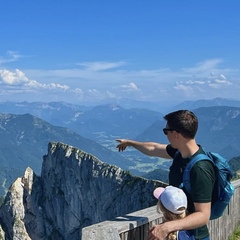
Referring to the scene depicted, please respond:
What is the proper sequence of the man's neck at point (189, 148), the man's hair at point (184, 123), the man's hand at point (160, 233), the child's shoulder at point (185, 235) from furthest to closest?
the man's neck at point (189, 148) < the man's hair at point (184, 123) < the child's shoulder at point (185, 235) < the man's hand at point (160, 233)

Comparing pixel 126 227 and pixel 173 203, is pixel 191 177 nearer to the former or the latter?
pixel 173 203

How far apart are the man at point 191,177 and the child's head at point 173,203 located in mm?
167

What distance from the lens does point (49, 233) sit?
138 metres

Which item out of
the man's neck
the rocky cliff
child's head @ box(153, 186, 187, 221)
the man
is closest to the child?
child's head @ box(153, 186, 187, 221)

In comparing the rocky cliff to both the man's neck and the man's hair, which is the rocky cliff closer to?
the man's neck

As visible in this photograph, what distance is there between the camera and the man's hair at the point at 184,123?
724cm

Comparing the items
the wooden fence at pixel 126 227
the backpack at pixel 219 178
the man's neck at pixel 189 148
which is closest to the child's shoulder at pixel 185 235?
the backpack at pixel 219 178

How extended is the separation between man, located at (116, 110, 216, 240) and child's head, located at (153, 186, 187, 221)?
0.55ft

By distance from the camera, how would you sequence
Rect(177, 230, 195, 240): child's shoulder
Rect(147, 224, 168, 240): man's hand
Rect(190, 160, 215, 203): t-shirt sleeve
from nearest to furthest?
1. Rect(147, 224, 168, 240): man's hand
2. Rect(190, 160, 215, 203): t-shirt sleeve
3. Rect(177, 230, 195, 240): child's shoulder

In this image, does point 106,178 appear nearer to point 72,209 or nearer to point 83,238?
point 72,209

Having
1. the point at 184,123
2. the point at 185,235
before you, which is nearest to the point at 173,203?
the point at 185,235

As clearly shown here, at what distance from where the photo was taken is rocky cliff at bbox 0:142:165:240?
126 metres

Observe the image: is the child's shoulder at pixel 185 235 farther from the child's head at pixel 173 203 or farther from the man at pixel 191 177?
the child's head at pixel 173 203

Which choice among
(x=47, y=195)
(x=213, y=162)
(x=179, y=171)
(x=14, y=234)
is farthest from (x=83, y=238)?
(x=47, y=195)
